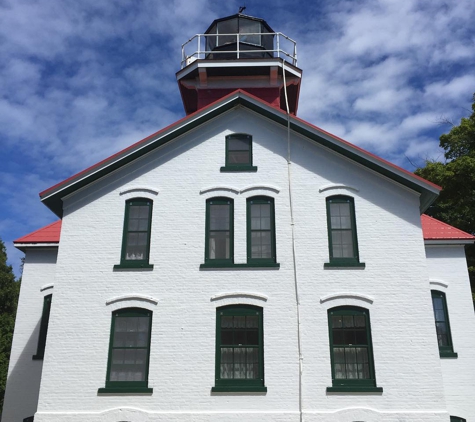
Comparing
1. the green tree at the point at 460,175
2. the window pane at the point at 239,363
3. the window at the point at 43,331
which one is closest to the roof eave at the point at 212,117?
the window at the point at 43,331

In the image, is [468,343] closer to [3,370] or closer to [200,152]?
[200,152]

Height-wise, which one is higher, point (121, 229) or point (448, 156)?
point (448, 156)

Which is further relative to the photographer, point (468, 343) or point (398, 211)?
point (468, 343)

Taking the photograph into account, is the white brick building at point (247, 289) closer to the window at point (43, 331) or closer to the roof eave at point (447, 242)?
the roof eave at point (447, 242)

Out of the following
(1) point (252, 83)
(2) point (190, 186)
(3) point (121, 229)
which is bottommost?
(3) point (121, 229)

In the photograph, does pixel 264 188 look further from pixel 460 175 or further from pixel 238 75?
pixel 460 175

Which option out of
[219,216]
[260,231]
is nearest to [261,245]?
[260,231]

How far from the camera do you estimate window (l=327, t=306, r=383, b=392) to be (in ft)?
40.2

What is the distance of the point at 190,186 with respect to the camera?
46.5 ft

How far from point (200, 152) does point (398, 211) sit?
5816 millimetres

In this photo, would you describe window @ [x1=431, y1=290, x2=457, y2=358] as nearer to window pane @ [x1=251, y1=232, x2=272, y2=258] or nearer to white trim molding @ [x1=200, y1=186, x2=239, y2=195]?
window pane @ [x1=251, y1=232, x2=272, y2=258]

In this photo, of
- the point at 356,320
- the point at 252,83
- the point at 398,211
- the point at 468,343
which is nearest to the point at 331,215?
the point at 398,211

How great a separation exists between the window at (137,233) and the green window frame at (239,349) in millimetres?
2534

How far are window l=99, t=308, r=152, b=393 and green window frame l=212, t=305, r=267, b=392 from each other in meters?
1.79
